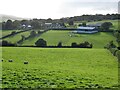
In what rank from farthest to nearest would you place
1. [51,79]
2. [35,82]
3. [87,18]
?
[87,18]
[51,79]
[35,82]

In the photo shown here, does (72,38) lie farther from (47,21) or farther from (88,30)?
(47,21)

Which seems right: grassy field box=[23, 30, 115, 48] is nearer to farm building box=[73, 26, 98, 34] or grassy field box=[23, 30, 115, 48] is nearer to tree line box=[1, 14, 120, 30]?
farm building box=[73, 26, 98, 34]

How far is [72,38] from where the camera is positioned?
93.0 metres

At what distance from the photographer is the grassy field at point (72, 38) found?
87.4 metres

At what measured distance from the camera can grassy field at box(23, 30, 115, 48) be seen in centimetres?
8736

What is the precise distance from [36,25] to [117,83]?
319 ft

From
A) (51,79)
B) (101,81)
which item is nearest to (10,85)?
(51,79)

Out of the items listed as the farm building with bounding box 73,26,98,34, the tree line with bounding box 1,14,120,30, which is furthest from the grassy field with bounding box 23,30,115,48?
the tree line with bounding box 1,14,120,30

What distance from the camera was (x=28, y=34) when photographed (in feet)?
324

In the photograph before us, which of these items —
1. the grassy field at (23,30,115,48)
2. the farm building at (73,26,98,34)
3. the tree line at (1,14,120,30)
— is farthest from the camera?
the tree line at (1,14,120,30)

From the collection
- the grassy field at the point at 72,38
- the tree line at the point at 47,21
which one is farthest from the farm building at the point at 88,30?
the tree line at the point at 47,21

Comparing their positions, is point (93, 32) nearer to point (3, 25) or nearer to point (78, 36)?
point (78, 36)

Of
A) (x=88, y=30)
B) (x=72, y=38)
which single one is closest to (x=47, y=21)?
(x=88, y=30)

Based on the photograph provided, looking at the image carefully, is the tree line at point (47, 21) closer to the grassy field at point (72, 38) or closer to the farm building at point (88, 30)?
the farm building at point (88, 30)
